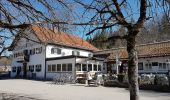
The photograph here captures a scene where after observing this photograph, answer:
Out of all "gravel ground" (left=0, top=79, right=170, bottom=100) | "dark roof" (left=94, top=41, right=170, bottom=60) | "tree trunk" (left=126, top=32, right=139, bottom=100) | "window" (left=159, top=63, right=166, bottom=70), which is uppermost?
"dark roof" (left=94, top=41, right=170, bottom=60)

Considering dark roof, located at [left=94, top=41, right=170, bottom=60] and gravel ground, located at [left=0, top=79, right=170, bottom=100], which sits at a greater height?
dark roof, located at [left=94, top=41, right=170, bottom=60]

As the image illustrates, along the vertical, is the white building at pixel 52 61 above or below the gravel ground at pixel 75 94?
above

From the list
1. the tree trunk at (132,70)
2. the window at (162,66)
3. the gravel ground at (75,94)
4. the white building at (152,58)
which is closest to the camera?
the tree trunk at (132,70)

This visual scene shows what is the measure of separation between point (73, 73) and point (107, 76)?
803 cm

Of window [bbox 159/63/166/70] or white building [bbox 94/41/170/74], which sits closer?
white building [bbox 94/41/170/74]

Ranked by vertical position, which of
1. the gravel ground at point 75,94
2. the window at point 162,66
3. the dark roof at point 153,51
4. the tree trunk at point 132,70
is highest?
the dark roof at point 153,51

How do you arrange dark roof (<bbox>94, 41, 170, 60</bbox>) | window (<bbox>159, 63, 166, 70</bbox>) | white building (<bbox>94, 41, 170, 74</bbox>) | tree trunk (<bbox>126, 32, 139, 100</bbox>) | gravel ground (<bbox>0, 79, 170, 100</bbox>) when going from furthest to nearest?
1. window (<bbox>159, 63, 166, 70</bbox>)
2. dark roof (<bbox>94, 41, 170, 60</bbox>)
3. white building (<bbox>94, 41, 170, 74</bbox>)
4. gravel ground (<bbox>0, 79, 170, 100</bbox>)
5. tree trunk (<bbox>126, 32, 139, 100</bbox>)

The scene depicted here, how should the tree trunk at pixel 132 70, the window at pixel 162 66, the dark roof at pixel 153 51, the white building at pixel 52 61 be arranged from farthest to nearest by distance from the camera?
1. the white building at pixel 52 61
2. the window at pixel 162 66
3. the dark roof at pixel 153 51
4. the tree trunk at pixel 132 70

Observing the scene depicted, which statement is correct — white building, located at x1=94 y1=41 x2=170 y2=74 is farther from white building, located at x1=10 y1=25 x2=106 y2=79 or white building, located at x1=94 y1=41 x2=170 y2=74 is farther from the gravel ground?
the gravel ground

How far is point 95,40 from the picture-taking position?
621 cm

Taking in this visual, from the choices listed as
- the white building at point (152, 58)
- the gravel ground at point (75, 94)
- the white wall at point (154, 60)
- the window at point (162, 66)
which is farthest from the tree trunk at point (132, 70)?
the window at point (162, 66)

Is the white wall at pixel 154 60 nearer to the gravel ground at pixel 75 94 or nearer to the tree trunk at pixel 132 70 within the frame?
the gravel ground at pixel 75 94

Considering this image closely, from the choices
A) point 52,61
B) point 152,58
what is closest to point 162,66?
point 152,58

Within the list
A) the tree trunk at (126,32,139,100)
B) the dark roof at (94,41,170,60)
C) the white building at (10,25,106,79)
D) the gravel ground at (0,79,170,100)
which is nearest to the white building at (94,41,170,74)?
the dark roof at (94,41,170,60)
